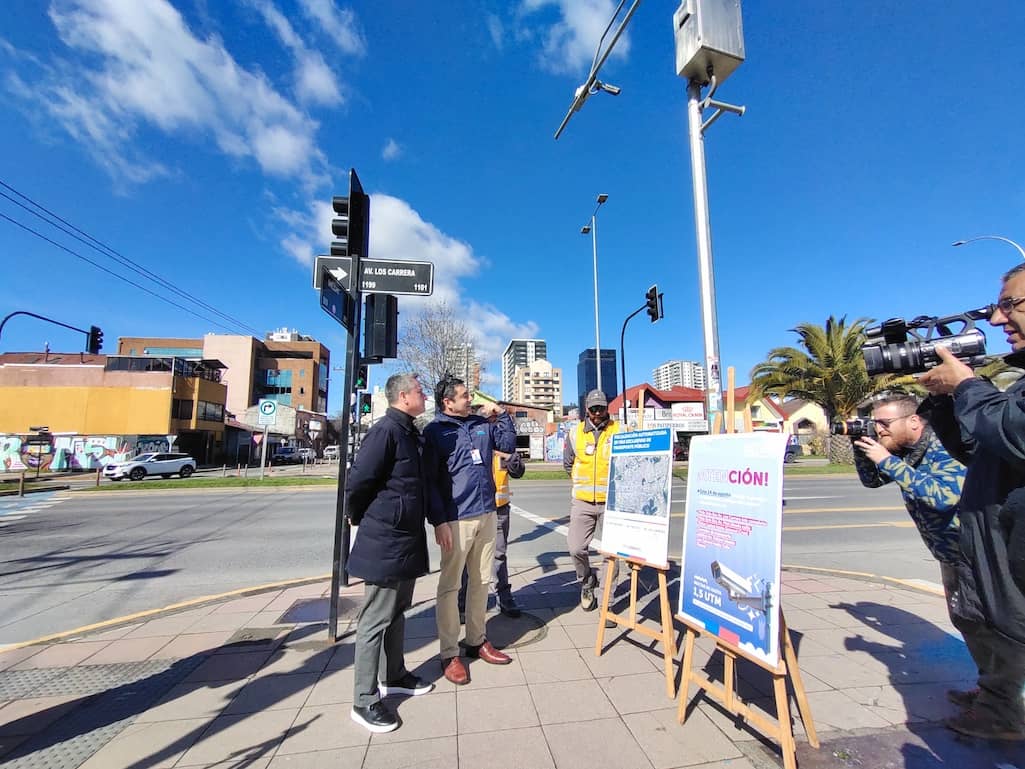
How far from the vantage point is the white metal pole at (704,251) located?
4102mm

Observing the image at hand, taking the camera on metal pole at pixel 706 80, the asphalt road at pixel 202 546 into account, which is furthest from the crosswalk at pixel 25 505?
the camera on metal pole at pixel 706 80

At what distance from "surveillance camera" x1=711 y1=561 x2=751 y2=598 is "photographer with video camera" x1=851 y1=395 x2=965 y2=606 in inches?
39.8

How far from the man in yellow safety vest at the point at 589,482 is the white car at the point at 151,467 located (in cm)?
3002

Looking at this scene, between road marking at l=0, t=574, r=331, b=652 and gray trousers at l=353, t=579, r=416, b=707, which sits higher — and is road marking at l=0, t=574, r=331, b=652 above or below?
below

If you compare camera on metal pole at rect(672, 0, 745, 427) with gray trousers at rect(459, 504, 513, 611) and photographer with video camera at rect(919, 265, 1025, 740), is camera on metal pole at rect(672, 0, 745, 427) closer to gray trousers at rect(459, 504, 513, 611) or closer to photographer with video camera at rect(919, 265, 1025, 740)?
photographer with video camera at rect(919, 265, 1025, 740)

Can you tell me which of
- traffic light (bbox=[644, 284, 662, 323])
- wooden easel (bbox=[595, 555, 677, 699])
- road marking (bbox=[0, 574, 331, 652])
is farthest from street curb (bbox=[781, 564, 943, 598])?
traffic light (bbox=[644, 284, 662, 323])

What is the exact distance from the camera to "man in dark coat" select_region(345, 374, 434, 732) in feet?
8.89

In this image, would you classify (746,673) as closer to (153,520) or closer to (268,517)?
(268,517)

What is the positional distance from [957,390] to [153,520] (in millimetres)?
13615

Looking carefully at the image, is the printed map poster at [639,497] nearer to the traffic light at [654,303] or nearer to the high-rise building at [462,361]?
the traffic light at [654,303]

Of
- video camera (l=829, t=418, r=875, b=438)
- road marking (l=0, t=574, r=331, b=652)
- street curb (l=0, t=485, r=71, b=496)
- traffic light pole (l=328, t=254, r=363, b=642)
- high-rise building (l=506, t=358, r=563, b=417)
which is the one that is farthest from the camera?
→ high-rise building (l=506, t=358, r=563, b=417)

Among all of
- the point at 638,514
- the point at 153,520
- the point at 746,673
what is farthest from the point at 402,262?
the point at 153,520

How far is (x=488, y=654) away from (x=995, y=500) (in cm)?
307

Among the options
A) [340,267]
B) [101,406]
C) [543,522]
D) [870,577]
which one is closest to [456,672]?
[340,267]
